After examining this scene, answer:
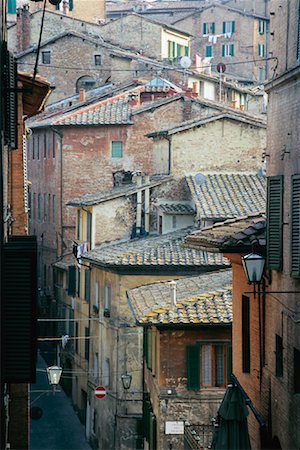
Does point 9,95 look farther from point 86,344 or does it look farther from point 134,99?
point 134,99

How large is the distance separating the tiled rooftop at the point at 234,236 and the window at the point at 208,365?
253 inches

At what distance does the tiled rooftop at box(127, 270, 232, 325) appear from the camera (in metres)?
26.1

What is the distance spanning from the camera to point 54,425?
135ft

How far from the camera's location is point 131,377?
3534cm

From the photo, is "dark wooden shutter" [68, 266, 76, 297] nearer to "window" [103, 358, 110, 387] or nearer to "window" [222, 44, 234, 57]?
"window" [103, 358, 110, 387]

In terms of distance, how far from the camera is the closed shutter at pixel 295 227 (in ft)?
51.1

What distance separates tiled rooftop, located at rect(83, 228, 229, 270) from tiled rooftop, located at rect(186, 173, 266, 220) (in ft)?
3.35

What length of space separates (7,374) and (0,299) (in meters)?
1.00

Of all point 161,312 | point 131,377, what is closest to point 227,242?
point 161,312

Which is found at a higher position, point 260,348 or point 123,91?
point 123,91

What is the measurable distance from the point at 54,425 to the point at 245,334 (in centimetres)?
2227

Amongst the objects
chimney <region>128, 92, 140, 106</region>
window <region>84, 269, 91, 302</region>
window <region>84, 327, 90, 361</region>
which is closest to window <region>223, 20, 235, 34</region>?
chimney <region>128, 92, 140, 106</region>

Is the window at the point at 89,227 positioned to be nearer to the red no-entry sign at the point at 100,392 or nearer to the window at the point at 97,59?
the red no-entry sign at the point at 100,392

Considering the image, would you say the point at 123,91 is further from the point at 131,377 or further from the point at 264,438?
the point at 264,438
